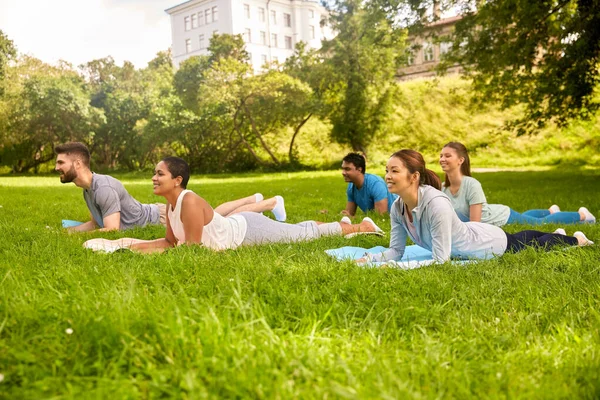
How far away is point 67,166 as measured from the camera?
675cm

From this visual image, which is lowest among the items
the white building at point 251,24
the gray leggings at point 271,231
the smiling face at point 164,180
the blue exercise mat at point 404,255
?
the blue exercise mat at point 404,255

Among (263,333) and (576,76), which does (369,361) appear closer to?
(263,333)

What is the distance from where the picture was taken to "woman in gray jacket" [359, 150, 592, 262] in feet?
14.9

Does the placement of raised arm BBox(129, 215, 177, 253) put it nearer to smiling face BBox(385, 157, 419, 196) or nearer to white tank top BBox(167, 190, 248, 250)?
white tank top BBox(167, 190, 248, 250)

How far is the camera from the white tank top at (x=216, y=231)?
5340mm

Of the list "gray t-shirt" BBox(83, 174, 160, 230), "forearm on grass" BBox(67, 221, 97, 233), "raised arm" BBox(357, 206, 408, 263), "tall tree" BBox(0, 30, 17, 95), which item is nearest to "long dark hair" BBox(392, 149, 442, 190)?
"raised arm" BBox(357, 206, 408, 263)

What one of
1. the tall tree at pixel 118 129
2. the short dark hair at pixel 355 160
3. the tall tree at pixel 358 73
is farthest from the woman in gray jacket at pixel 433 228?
the tall tree at pixel 118 129

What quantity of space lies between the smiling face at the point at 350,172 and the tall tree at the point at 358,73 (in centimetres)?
1621

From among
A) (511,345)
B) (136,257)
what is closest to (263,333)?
(511,345)

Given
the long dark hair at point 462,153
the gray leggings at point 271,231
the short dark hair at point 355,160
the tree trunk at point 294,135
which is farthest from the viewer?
the tree trunk at point 294,135

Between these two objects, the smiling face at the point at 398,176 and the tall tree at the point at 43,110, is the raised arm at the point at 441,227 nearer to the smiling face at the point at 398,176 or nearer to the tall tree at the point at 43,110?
the smiling face at the point at 398,176

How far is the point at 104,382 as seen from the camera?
2137 mm

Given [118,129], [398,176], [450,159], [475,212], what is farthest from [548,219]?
[118,129]

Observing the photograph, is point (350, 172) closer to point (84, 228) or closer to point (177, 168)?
point (177, 168)
